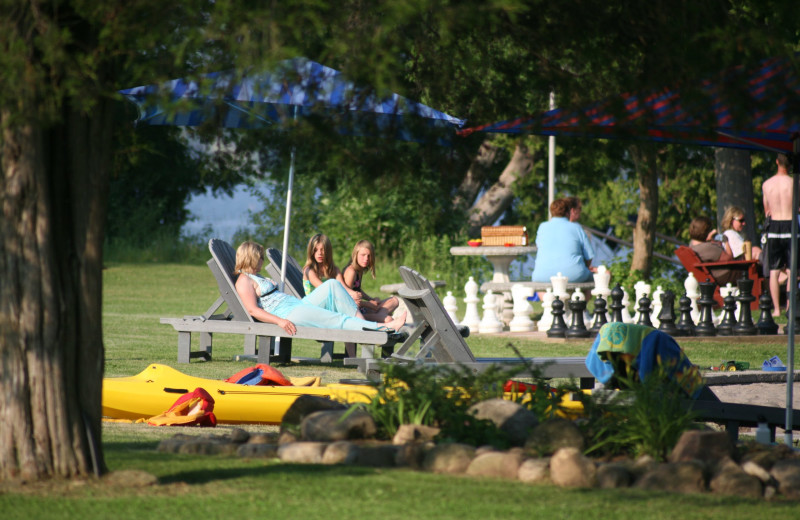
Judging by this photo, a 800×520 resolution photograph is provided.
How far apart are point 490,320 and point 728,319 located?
3.07 metres

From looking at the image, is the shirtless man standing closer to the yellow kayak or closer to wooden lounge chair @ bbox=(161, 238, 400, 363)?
wooden lounge chair @ bbox=(161, 238, 400, 363)

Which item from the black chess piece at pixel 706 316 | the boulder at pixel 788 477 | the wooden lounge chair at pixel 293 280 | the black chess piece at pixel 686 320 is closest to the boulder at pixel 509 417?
the boulder at pixel 788 477

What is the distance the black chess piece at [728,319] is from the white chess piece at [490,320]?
2860mm

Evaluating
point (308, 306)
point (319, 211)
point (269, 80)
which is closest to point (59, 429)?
point (269, 80)

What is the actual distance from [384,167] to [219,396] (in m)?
2.61

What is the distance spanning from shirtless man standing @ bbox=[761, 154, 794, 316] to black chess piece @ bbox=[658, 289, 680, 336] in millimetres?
1642

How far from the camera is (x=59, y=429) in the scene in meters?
4.36

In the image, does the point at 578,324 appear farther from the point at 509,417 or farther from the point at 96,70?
the point at 96,70

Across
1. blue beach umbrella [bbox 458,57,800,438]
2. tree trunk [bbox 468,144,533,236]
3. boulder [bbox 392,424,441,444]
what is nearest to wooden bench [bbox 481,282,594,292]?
boulder [bbox 392,424,441,444]

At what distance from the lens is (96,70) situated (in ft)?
13.6

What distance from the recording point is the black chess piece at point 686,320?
12391 millimetres

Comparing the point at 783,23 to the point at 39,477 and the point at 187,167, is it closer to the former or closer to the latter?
the point at 39,477

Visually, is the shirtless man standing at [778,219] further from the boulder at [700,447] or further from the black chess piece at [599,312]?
the boulder at [700,447]

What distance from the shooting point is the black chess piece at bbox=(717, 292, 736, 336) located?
12.6 meters
